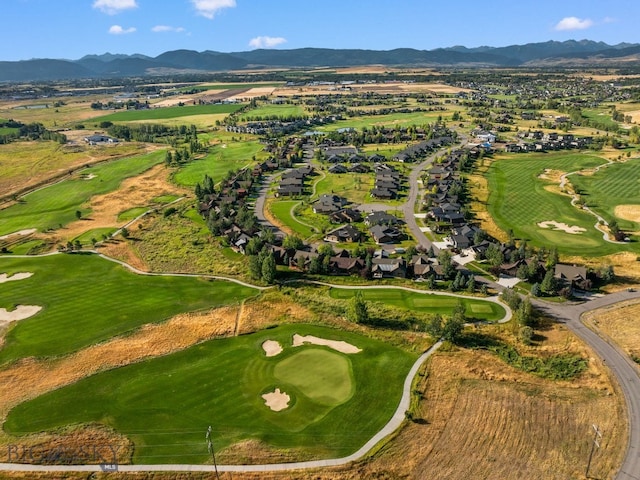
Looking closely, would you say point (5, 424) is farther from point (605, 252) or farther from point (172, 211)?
point (605, 252)

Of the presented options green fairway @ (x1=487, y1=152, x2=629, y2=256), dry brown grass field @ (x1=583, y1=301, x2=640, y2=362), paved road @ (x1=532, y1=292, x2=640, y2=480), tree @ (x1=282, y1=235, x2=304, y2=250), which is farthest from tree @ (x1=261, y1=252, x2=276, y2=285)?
green fairway @ (x1=487, y1=152, x2=629, y2=256)

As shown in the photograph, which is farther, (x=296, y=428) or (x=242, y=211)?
(x=242, y=211)

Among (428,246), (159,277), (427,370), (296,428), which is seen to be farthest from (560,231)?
(159,277)

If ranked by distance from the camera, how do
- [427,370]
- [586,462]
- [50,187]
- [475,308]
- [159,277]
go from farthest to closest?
[50,187] → [159,277] → [475,308] → [427,370] → [586,462]

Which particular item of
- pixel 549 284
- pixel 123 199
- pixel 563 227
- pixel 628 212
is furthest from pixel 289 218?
pixel 628 212

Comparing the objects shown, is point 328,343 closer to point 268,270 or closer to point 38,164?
point 268,270

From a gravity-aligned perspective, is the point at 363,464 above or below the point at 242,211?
below

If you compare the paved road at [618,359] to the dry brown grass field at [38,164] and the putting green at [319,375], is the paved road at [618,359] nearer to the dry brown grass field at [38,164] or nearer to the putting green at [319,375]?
the putting green at [319,375]
